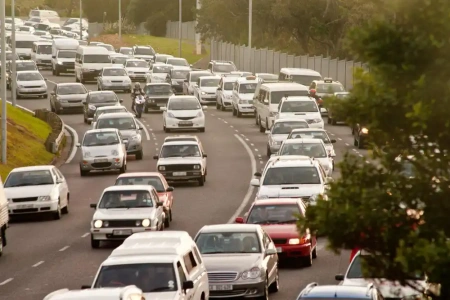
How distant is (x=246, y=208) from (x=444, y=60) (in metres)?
26.5

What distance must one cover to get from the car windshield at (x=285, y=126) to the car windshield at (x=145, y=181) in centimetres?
1470

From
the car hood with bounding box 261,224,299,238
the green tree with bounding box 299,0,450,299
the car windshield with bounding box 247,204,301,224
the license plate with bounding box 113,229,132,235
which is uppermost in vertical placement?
the green tree with bounding box 299,0,450,299

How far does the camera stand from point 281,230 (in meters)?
30.6

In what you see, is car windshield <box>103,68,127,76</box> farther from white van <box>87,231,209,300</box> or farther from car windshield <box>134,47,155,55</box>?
white van <box>87,231,209,300</box>

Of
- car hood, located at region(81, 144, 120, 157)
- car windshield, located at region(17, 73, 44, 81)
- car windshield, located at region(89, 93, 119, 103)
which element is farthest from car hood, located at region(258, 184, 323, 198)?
car windshield, located at region(17, 73, 44, 81)

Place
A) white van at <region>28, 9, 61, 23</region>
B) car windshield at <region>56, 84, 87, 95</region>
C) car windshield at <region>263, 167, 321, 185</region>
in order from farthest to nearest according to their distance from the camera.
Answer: white van at <region>28, 9, 61, 23</region> → car windshield at <region>56, 84, 87, 95</region> → car windshield at <region>263, 167, 321, 185</region>

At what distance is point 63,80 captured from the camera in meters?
97.4

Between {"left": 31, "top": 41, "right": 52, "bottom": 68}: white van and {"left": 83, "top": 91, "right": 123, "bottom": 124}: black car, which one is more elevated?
{"left": 83, "top": 91, "right": 123, "bottom": 124}: black car

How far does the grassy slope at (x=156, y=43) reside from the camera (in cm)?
13850

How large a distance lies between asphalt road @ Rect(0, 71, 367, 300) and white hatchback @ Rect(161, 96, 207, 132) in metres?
0.82

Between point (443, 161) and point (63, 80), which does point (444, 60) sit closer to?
point (443, 161)

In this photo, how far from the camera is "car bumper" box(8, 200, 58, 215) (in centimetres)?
3953

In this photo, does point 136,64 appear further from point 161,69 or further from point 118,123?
point 118,123

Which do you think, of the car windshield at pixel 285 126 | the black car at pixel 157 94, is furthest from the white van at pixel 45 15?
the car windshield at pixel 285 126
